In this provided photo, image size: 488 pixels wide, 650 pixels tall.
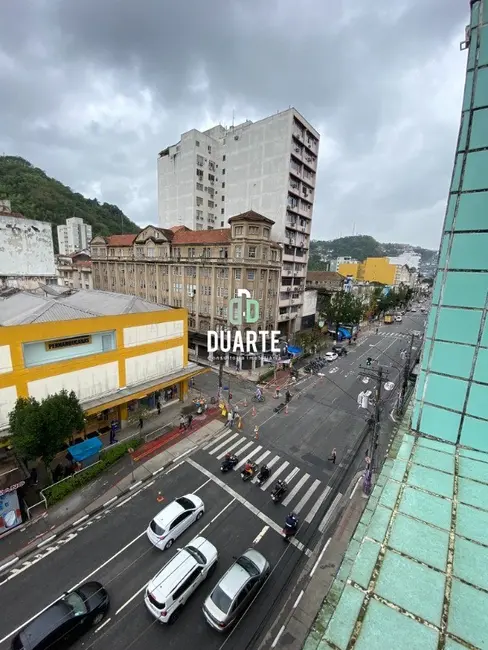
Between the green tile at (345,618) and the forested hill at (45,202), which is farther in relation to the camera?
the forested hill at (45,202)

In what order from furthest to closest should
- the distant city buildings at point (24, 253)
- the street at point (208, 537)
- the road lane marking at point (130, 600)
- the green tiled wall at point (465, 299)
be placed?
the distant city buildings at point (24, 253), the road lane marking at point (130, 600), the street at point (208, 537), the green tiled wall at point (465, 299)

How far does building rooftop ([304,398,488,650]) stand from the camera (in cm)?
346

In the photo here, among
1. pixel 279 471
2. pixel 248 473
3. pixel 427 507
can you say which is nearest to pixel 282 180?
pixel 279 471

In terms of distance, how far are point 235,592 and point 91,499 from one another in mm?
10365

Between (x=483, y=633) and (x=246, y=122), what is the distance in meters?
76.3

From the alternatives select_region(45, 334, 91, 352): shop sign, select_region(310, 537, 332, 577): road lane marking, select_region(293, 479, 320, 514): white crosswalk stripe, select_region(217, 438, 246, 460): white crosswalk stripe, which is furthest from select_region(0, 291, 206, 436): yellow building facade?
select_region(310, 537, 332, 577): road lane marking

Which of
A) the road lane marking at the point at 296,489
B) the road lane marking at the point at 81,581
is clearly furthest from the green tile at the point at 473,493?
the road lane marking at the point at 81,581

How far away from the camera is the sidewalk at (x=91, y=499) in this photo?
1431 centimetres

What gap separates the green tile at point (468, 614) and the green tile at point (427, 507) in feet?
3.16

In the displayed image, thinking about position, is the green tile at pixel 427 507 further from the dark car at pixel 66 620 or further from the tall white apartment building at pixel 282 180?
the tall white apartment building at pixel 282 180

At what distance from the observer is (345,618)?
3.63 m

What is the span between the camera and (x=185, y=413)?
88.7 ft

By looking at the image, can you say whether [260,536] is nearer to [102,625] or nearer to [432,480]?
[102,625]

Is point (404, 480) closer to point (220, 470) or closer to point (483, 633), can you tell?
point (483, 633)
